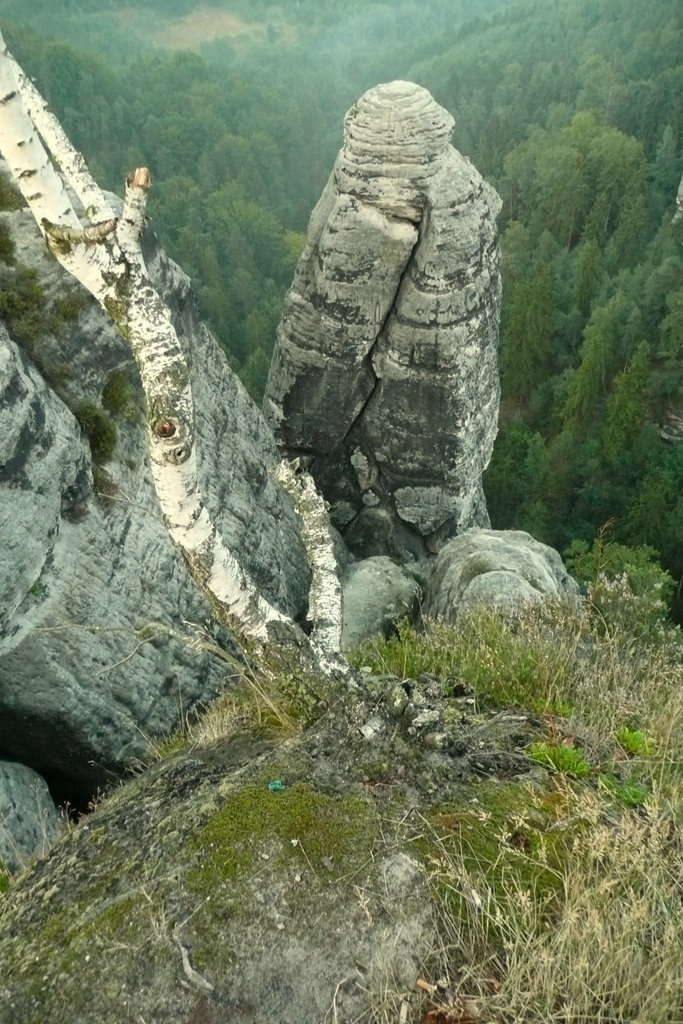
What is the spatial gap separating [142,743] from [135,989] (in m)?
5.64

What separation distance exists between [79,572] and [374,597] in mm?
7095

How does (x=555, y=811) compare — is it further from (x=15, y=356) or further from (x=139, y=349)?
(x=15, y=356)

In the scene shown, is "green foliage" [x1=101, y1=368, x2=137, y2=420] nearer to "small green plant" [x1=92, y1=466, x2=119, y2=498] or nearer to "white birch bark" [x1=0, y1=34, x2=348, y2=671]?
"small green plant" [x1=92, y1=466, x2=119, y2=498]

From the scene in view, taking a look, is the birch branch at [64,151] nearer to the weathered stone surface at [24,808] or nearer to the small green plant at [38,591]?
the small green plant at [38,591]

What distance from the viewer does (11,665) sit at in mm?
8656

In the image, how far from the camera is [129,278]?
486 centimetres

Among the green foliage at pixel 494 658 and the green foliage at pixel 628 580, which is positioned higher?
the green foliage at pixel 494 658

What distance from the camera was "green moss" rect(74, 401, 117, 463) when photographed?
10039 millimetres

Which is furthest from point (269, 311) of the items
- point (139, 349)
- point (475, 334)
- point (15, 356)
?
point (139, 349)

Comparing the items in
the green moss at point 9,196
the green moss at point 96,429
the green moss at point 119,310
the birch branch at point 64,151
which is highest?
the birch branch at point 64,151

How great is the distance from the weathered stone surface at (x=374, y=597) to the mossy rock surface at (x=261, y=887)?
27.0ft

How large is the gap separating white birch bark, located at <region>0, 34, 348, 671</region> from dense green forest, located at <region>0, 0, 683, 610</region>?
28554mm

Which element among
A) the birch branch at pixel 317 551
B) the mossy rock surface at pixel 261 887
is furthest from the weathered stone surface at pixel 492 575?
the mossy rock surface at pixel 261 887

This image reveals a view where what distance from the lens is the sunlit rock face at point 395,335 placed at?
49.8 feet
